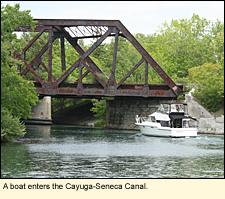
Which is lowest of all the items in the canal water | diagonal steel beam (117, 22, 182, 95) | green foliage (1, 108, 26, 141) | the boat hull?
the canal water

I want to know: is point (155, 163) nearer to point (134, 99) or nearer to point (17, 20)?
point (17, 20)

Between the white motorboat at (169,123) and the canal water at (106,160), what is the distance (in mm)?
11923

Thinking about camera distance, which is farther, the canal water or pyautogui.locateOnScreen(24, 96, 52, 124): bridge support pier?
pyautogui.locateOnScreen(24, 96, 52, 124): bridge support pier

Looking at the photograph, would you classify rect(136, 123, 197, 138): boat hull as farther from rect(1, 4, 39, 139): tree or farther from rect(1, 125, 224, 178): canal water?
rect(1, 4, 39, 139): tree

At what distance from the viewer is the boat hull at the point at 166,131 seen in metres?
56.5

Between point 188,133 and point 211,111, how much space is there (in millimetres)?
10197

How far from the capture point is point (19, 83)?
35094 mm

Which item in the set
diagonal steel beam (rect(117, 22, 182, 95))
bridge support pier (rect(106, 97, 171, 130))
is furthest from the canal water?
bridge support pier (rect(106, 97, 171, 130))

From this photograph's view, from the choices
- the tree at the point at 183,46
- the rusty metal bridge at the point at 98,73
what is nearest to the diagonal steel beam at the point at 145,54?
the rusty metal bridge at the point at 98,73

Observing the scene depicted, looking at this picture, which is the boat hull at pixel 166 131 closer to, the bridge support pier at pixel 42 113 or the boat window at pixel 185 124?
the boat window at pixel 185 124

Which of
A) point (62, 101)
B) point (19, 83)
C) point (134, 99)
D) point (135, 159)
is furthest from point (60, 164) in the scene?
point (62, 101)

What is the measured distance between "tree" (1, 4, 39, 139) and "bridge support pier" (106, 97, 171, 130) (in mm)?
28640

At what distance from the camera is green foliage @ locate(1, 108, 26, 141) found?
119 ft

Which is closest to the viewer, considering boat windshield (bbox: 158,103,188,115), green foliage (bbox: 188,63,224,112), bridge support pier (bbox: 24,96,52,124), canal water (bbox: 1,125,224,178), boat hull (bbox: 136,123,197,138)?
canal water (bbox: 1,125,224,178)
